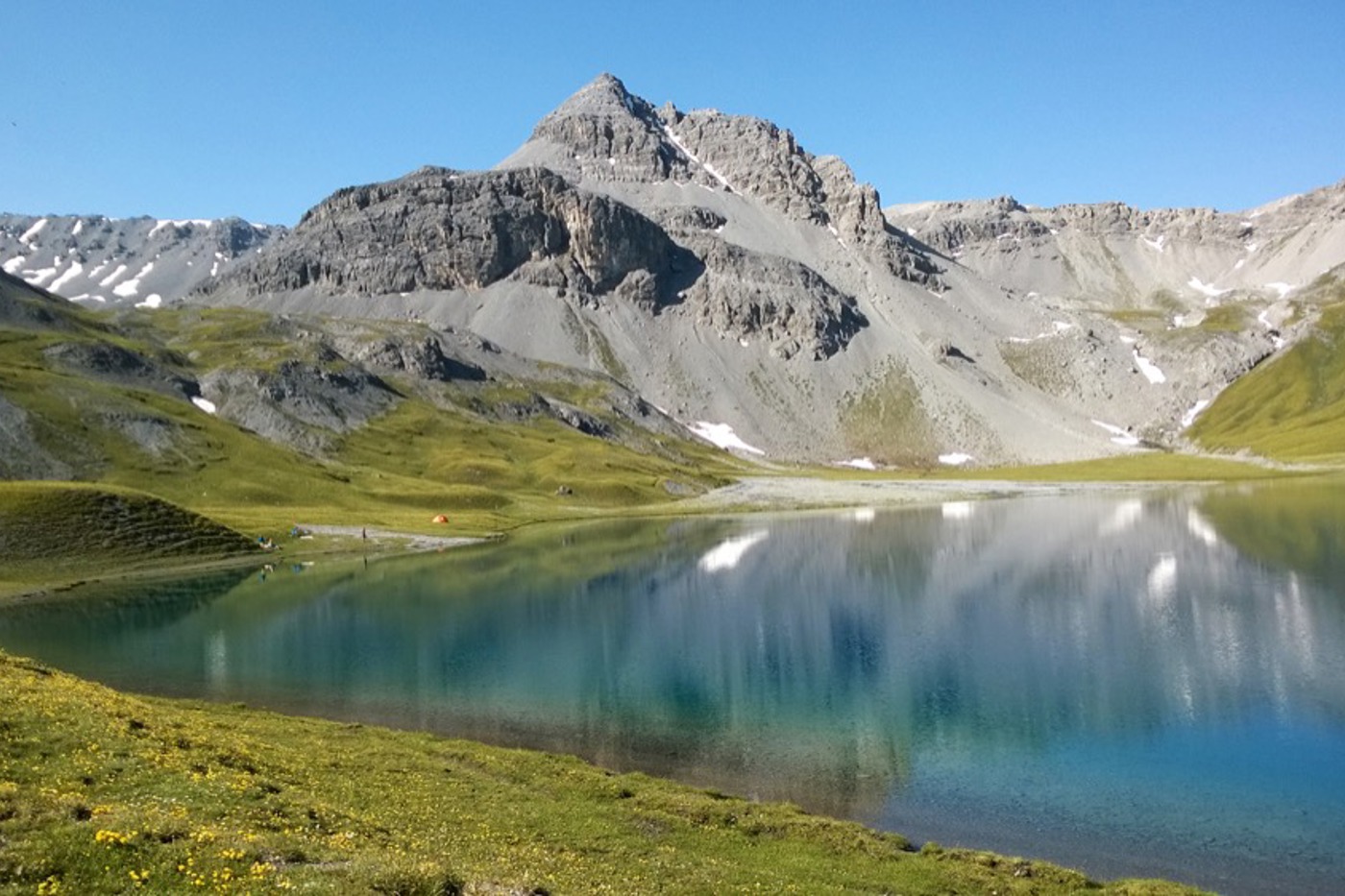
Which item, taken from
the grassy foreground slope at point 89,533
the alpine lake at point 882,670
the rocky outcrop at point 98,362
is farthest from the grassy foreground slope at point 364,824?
the rocky outcrop at point 98,362

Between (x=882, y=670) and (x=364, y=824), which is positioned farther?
(x=882, y=670)

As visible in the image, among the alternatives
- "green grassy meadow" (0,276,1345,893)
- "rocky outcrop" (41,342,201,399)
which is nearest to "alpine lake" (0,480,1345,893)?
"green grassy meadow" (0,276,1345,893)

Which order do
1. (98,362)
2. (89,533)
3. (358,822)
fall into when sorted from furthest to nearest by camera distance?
(98,362)
(89,533)
(358,822)

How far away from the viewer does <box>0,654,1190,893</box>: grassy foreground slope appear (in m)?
17.2

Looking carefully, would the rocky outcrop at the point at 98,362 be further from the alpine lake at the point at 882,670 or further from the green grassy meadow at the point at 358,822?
the green grassy meadow at the point at 358,822

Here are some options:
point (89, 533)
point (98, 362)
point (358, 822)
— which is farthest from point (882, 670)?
point (98, 362)

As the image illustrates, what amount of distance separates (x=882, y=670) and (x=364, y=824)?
42.3 m

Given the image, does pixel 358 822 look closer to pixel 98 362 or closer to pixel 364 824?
pixel 364 824

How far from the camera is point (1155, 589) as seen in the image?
88062 millimetres

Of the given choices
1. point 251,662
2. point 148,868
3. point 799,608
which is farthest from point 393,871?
point 799,608

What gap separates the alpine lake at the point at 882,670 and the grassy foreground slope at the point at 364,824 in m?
5.68

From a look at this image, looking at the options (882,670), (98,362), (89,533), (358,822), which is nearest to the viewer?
(358,822)

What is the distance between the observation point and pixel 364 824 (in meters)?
24.4

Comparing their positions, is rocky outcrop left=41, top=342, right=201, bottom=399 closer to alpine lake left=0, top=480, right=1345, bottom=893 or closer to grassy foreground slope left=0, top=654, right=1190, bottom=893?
alpine lake left=0, top=480, right=1345, bottom=893
